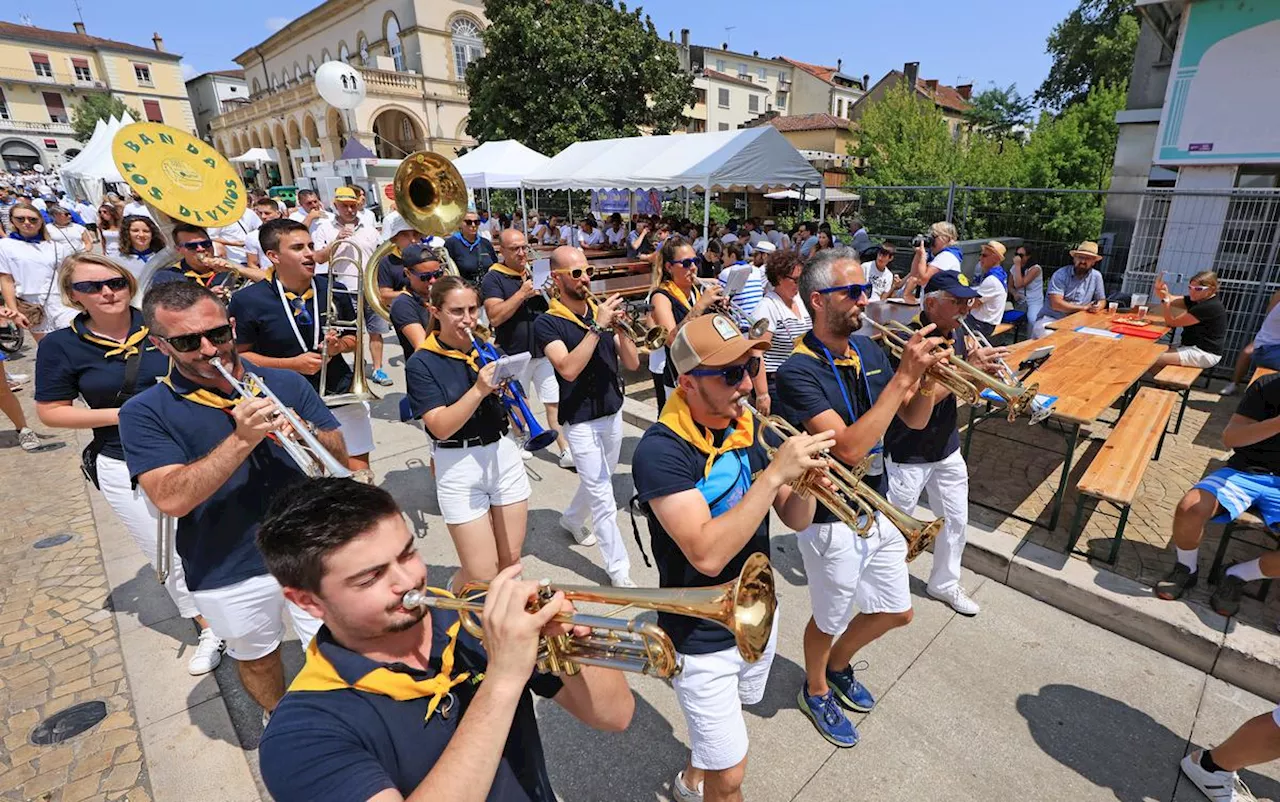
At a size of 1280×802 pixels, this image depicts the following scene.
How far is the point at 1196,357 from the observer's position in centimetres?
647

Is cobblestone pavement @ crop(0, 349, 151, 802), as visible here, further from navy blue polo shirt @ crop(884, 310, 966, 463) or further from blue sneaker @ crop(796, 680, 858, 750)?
navy blue polo shirt @ crop(884, 310, 966, 463)

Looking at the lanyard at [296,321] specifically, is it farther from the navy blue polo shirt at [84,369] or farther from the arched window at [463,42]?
the arched window at [463,42]

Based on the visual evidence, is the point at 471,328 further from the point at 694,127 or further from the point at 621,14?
the point at 694,127

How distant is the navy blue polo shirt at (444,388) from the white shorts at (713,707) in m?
1.83

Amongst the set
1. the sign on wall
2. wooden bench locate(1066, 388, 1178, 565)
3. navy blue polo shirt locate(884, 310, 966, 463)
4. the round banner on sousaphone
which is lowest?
wooden bench locate(1066, 388, 1178, 565)

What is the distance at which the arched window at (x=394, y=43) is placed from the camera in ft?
122

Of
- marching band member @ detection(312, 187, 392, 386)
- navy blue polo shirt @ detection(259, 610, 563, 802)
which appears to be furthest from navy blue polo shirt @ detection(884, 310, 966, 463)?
marching band member @ detection(312, 187, 392, 386)

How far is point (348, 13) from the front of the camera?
137 feet

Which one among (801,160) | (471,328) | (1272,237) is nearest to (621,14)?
(801,160)

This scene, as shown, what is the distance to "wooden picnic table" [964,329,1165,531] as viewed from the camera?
447cm

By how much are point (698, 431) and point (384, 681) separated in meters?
1.25

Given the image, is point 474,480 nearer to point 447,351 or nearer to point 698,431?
point 447,351

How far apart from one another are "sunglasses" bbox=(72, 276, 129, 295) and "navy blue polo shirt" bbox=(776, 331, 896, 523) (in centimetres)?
358

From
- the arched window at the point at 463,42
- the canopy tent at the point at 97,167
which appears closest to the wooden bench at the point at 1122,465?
the canopy tent at the point at 97,167
